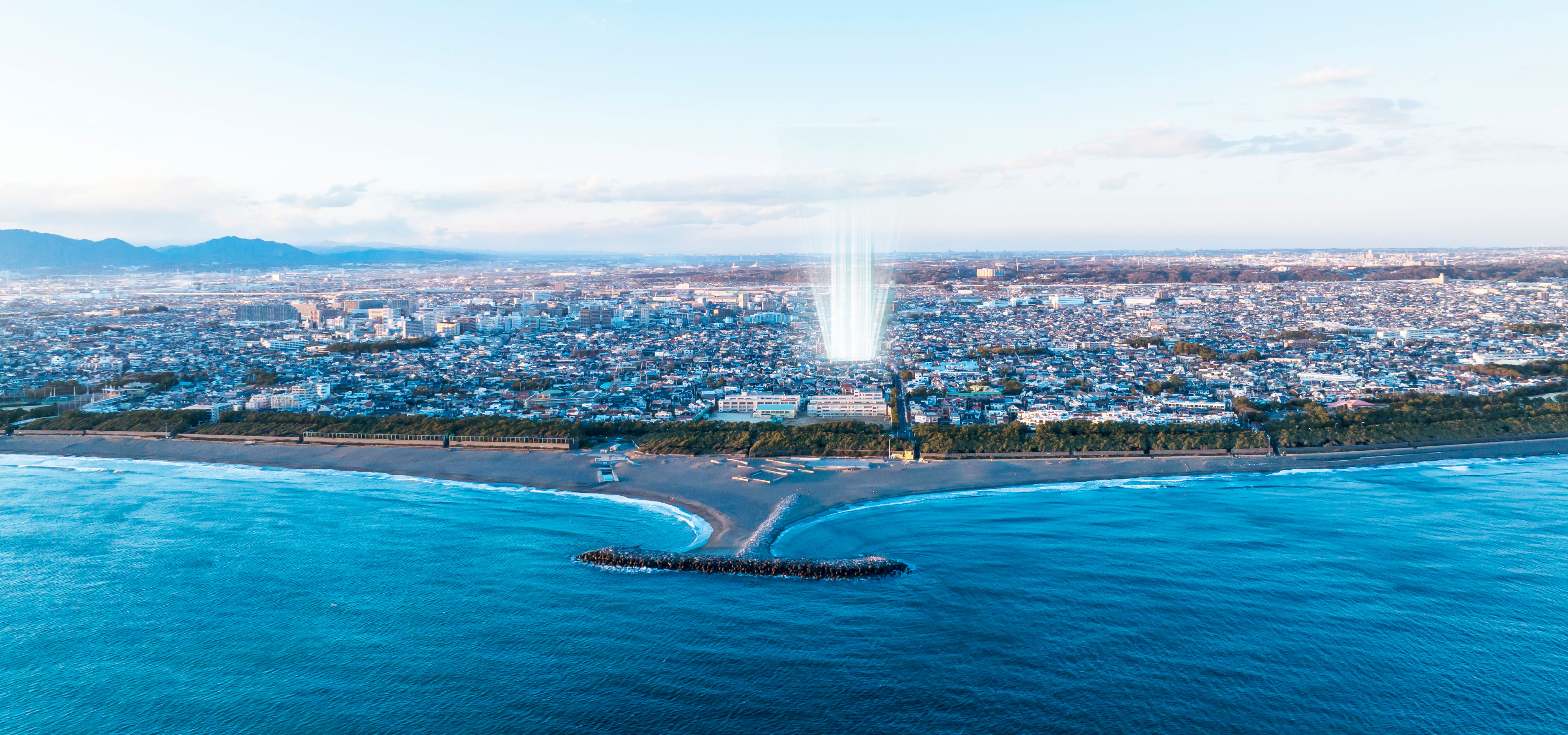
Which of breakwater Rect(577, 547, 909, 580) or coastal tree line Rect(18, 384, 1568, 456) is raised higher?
coastal tree line Rect(18, 384, 1568, 456)

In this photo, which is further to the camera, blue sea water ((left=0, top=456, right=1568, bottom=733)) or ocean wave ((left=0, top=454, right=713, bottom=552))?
ocean wave ((left=0, top=454, right=713, bottom=552))

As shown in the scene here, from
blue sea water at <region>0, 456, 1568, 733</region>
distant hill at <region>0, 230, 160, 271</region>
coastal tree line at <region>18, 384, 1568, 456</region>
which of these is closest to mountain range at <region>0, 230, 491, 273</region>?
distant hill at <region>0, 230, 160, 271</region>

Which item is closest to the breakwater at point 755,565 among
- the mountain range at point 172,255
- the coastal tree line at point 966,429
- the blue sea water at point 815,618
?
the blue sea water at point 815,618

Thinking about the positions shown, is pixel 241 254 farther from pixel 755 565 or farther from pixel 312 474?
pixel 755 565

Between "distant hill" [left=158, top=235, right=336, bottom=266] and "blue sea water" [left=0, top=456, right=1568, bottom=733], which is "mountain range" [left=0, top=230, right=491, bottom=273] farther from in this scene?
"blue sea water" [left=0, top=456, right=1568, bottom=733]

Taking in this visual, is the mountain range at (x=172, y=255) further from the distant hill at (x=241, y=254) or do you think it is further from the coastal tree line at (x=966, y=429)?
the coastal tree line at (x=966, y=429)

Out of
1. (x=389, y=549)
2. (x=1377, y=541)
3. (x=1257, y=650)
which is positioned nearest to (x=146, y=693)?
(x=389, y=549)

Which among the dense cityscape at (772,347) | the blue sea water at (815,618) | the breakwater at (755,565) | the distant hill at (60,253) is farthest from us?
the distant hill at (60,253)
